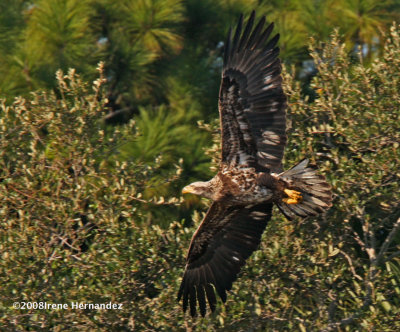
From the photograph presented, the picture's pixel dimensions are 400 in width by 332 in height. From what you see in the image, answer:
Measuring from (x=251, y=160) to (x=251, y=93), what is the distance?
0.65 m

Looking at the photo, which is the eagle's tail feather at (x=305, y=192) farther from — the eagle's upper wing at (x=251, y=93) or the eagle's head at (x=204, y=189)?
the eagle's head at (x=204, y=189)

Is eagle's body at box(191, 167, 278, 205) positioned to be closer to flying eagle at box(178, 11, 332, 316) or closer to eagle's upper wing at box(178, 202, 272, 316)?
flying eagle at box(178, 11, 332, 316)

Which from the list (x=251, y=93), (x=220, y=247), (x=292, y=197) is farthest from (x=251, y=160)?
(x=220, y=247)

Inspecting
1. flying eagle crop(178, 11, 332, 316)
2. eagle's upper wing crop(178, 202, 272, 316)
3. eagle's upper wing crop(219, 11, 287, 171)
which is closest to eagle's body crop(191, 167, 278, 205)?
flying eagle crop(178, 11, 332, 316)

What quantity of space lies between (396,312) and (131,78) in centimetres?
477

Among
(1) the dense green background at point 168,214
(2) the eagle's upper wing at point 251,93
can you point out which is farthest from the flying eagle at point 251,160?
(1) the dense green background at point 168,214

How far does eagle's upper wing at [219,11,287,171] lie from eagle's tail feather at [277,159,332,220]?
1.01 ft

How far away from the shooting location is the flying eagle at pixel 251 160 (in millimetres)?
6750

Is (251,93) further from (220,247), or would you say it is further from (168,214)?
(168,214)

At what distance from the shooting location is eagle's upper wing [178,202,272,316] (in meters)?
6.89

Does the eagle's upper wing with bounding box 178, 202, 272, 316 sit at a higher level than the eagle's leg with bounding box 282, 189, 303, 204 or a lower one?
lower

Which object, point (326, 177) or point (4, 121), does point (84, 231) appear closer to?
point (4, 121)

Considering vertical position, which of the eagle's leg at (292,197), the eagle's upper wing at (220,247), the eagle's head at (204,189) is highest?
the eagle's head at (204,189)

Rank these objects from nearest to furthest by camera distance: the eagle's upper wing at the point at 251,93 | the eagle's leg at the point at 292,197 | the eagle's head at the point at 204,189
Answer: the eagle's upper wing at the point at 251,93 → the eagle's leg at the point at 292,197 → the eagle's head at the point at 204,189
